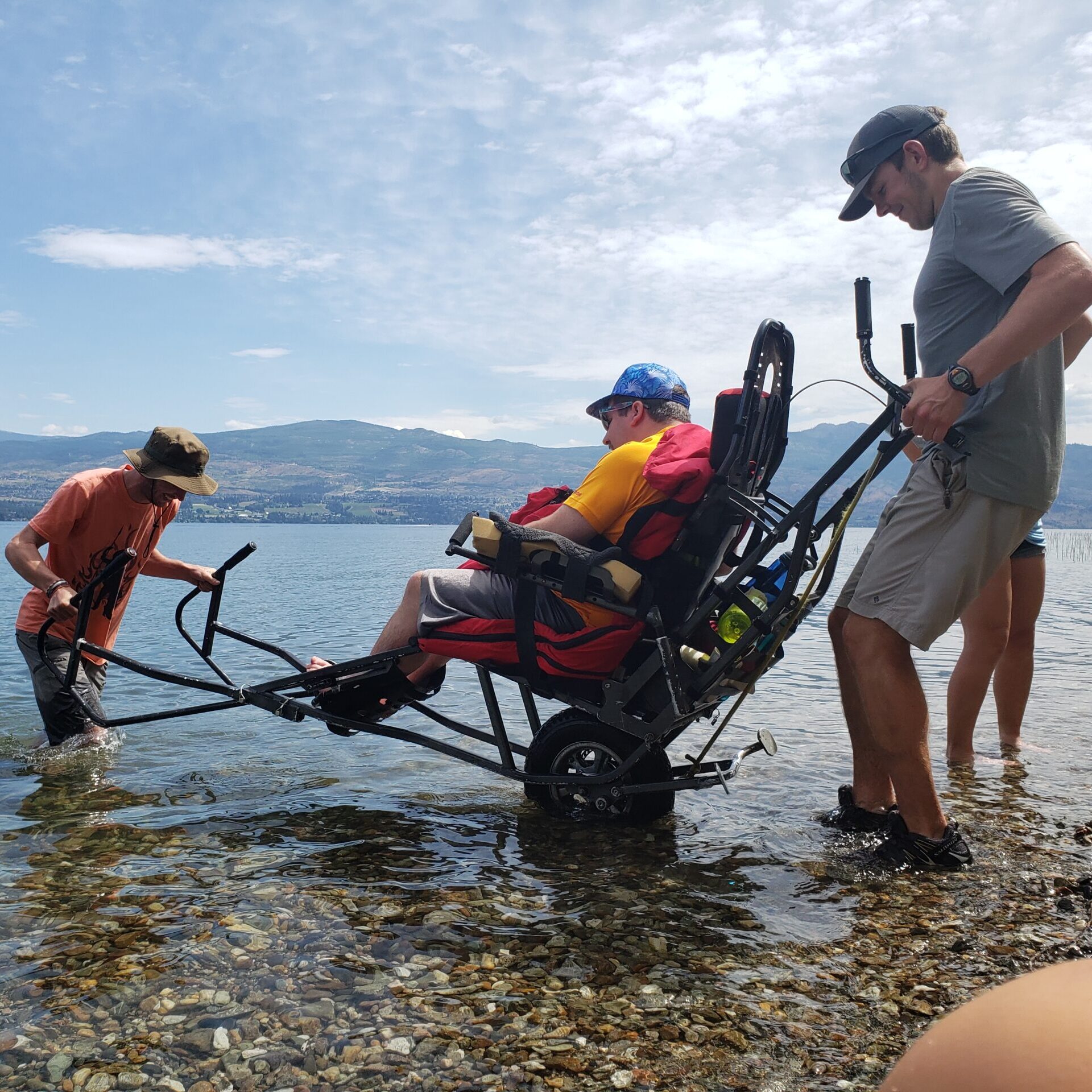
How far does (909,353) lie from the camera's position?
4.62m

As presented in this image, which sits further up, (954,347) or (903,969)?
(954,347)

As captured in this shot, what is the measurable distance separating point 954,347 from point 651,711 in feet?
7.44

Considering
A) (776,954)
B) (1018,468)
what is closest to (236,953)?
(776,954)

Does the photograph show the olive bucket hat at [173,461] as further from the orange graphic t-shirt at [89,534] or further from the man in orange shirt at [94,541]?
the orange graphic t-shirt at [89,534]

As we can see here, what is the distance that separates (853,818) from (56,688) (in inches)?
217

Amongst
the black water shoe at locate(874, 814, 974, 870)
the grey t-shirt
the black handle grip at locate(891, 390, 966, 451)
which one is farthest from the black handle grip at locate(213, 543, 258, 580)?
the grey t-shirt

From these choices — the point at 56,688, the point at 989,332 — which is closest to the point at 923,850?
the point at 989,332

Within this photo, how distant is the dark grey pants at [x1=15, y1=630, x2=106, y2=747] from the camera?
6.73 meters

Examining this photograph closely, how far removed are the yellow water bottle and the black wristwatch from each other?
4.75 feet

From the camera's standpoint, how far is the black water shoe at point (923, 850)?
4.21 metres

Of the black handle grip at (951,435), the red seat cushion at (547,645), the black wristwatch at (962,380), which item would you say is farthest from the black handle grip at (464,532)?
the black wristwatch at (962,380)

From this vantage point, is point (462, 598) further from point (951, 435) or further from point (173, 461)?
point (173, 461)

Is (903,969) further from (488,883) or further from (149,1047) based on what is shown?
(149,1047)

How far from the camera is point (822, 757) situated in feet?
23.4
